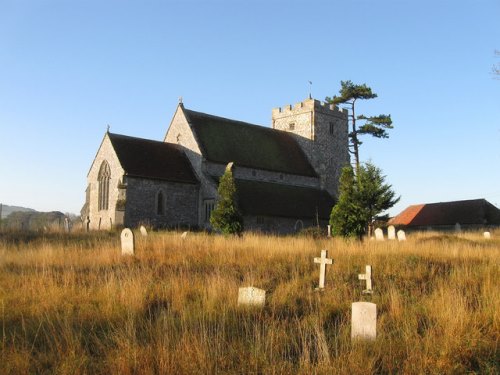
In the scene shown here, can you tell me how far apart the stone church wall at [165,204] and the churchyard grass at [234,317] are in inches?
654

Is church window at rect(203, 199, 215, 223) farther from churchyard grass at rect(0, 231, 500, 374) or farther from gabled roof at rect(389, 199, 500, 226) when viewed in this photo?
gabled roof at rect(389, 199, 500, 226)

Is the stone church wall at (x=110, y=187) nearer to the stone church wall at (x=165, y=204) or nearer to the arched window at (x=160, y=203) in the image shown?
the stone church wall at (x=165, y=204)

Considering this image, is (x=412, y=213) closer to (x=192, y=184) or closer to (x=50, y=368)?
(x=192, y=184)

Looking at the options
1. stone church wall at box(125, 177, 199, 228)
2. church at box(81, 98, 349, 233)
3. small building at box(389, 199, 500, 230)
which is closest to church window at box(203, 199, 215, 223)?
church at box(81, 98, 349, 233)

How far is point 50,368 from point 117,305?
231 centimetres

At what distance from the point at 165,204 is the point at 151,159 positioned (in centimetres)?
306

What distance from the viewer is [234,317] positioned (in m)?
7.16

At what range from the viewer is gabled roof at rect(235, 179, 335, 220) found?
104ft

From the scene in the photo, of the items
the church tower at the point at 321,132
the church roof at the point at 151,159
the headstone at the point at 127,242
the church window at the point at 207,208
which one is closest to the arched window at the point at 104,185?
the church roof at the point at 151,159

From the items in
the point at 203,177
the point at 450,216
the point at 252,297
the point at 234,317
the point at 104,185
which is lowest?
the point at 234,317

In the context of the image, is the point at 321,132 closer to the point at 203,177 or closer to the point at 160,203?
the point at 203,177

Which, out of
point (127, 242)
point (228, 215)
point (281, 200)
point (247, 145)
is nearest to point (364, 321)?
point (127, 242)

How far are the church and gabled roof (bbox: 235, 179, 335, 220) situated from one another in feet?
0.25

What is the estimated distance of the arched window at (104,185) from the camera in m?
31.2
